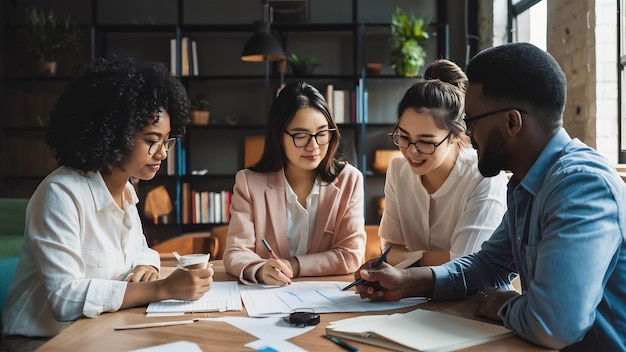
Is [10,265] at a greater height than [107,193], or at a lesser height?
lesser

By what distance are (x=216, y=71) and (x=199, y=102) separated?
45 cm

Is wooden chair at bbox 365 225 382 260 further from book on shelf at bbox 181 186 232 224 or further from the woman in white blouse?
book on shelf at bbox 181 186 232 224

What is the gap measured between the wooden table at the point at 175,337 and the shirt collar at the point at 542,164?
33cm

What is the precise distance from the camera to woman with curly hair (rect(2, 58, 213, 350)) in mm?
1512

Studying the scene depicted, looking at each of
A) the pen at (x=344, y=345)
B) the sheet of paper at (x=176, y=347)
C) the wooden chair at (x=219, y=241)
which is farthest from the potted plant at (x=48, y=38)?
the pen at (x=344, y=345)

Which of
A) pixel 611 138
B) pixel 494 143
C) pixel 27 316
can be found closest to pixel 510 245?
pixel 494 143

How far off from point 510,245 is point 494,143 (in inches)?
14.4

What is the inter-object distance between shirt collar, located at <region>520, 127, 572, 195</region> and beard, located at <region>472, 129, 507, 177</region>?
3.0 inches

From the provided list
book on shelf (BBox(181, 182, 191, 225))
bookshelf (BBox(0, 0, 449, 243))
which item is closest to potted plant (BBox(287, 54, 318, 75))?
bookshelf (BBox(0, 0, 449, 243))

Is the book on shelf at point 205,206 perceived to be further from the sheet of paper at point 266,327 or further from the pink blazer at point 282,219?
the sheet of paper at point 266,327

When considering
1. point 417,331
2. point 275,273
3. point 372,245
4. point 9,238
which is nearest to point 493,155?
point 417,331

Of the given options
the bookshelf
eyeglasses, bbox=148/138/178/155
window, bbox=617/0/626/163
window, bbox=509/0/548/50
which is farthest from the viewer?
the bookshelf

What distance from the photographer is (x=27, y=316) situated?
1.61 meters

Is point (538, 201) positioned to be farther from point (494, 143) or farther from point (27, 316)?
point (27, 316)
